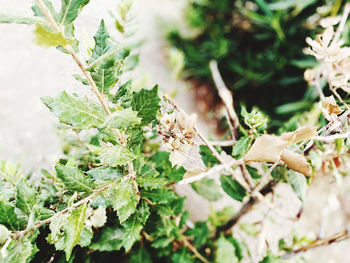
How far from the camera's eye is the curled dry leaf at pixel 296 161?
519 millimetres

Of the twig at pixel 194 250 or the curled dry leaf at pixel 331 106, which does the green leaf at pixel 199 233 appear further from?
the curled dry leaf at pixel 331 106

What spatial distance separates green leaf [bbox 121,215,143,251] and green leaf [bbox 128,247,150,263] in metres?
0.30

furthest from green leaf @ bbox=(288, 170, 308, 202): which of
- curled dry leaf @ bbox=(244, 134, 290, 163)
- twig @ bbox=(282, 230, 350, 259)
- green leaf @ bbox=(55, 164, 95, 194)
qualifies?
green leaf @ bbox=(55, 164, 95, 194)

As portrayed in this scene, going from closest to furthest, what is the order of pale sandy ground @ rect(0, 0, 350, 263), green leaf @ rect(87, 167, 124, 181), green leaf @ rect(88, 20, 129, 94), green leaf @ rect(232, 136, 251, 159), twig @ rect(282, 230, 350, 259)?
1. green leaf @ rect(88, 20, 129, 94)
2. green leaf @ rect(87, 167, 124, 181)
3. green leaf @ rect(232, 136, 251, 159)
4. twig @ rect(282, 230, 350, 259)
5. pale sandy ground @ rect(0, 0, 350, 263)

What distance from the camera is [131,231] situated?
71 centimetres

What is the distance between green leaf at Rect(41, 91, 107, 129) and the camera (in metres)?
0.50

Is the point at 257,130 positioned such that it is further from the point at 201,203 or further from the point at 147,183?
the point at 201,203

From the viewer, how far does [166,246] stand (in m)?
1.02

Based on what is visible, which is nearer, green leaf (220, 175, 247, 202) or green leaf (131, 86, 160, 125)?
green leaf (131, 86, 160, 125)

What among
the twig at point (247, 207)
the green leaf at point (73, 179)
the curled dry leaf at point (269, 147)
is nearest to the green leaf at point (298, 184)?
the twig at point (247, 207)

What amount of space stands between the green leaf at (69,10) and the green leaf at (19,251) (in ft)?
1.42

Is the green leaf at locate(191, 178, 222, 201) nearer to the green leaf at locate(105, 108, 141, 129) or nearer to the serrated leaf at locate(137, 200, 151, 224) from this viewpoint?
the serrated leaf at locate(137, 200, 151, 224)

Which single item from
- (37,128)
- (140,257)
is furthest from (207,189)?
(37,128)

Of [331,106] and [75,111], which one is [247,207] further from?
[75,111]
